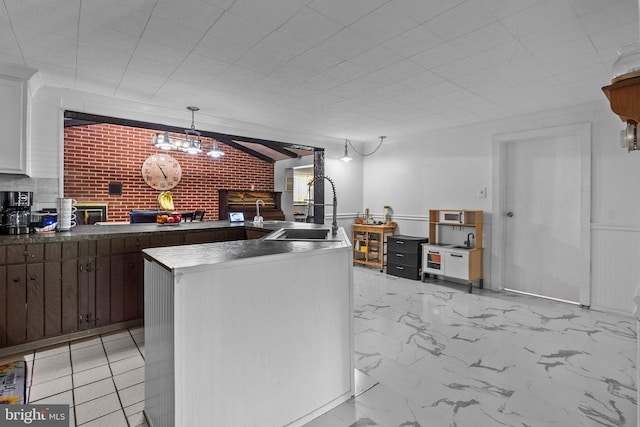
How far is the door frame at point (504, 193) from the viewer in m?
3.73

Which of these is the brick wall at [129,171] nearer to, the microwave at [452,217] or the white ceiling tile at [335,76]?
the white ceiling tile at [335,76]

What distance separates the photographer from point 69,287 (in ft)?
8.96

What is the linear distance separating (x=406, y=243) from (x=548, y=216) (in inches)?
72.5

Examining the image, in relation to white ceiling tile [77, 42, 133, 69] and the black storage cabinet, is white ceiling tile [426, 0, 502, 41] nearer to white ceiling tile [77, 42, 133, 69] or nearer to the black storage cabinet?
white ceiling tile [77, 42, 133, 69]

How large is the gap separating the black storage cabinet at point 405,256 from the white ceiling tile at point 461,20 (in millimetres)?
3293


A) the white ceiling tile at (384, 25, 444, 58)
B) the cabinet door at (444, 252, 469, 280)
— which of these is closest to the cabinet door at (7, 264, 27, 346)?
the white ceiling tile at (384, 25, 444, 58)

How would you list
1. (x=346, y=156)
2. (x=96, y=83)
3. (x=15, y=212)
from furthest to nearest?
(x=346, y=156) → (x=96, y=83) → (x=15, y=212)

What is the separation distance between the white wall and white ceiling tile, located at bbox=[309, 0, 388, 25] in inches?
127

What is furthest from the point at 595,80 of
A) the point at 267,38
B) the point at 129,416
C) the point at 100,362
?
the point at 100,362

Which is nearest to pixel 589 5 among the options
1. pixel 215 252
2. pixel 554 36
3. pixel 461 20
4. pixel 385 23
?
pixel 554 36

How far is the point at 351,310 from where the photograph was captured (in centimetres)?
201

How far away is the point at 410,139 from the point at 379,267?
2201mm

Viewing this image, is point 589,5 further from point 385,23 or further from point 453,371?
point 453,371

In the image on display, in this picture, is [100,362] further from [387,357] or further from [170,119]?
[170,119]
